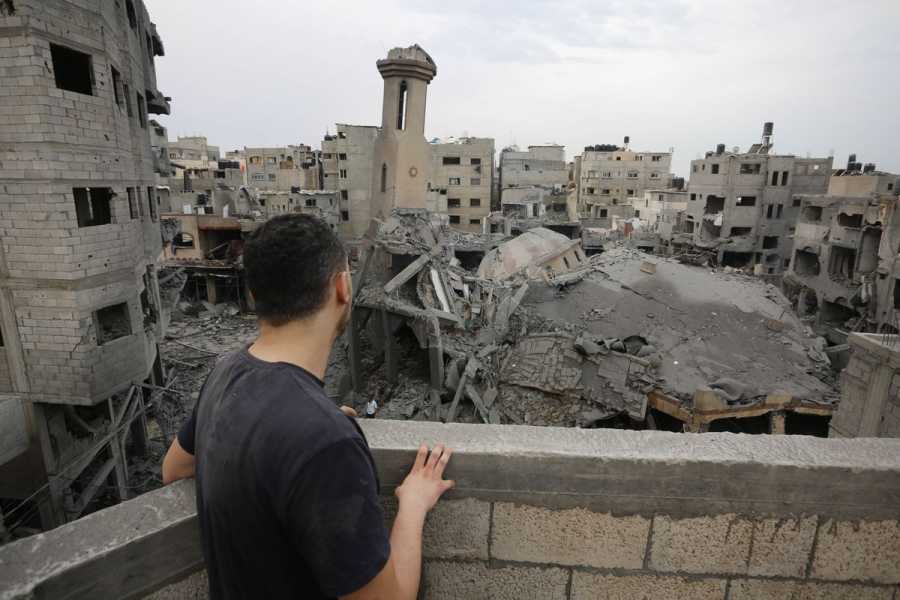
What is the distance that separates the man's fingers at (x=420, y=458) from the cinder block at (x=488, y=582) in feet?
1.86

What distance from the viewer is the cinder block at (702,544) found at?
2.15 metres

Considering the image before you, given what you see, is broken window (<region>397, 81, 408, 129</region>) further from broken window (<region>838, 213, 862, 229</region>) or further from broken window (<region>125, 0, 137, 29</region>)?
broken window (<region>838, 213, 862, 229</region>)

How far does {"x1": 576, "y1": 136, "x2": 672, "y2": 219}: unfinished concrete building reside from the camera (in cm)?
5544

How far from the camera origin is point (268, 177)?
5253 centimetres

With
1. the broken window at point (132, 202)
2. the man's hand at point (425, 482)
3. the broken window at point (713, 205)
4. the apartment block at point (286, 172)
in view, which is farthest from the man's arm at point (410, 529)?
the apartment block at point (286, 172)

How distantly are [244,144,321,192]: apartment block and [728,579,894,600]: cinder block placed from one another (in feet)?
169

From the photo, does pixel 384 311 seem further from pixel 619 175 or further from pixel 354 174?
pixel 619 175

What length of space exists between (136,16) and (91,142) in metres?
6.05

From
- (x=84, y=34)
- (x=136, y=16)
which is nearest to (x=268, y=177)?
(x=136, y=16)

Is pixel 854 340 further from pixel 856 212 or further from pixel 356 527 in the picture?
pixel 856 212

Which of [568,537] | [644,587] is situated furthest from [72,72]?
[644,587]

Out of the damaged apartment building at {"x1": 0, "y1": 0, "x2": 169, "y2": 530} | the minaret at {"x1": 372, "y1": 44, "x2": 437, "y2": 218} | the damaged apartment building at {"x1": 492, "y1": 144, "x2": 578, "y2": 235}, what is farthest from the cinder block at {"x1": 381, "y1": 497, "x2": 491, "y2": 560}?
the damaged apartment building at {"x1": 492, "y1": 144, "x2": 578, "y2": 235}

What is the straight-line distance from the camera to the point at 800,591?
2.22 metres

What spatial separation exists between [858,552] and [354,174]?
41.2m
